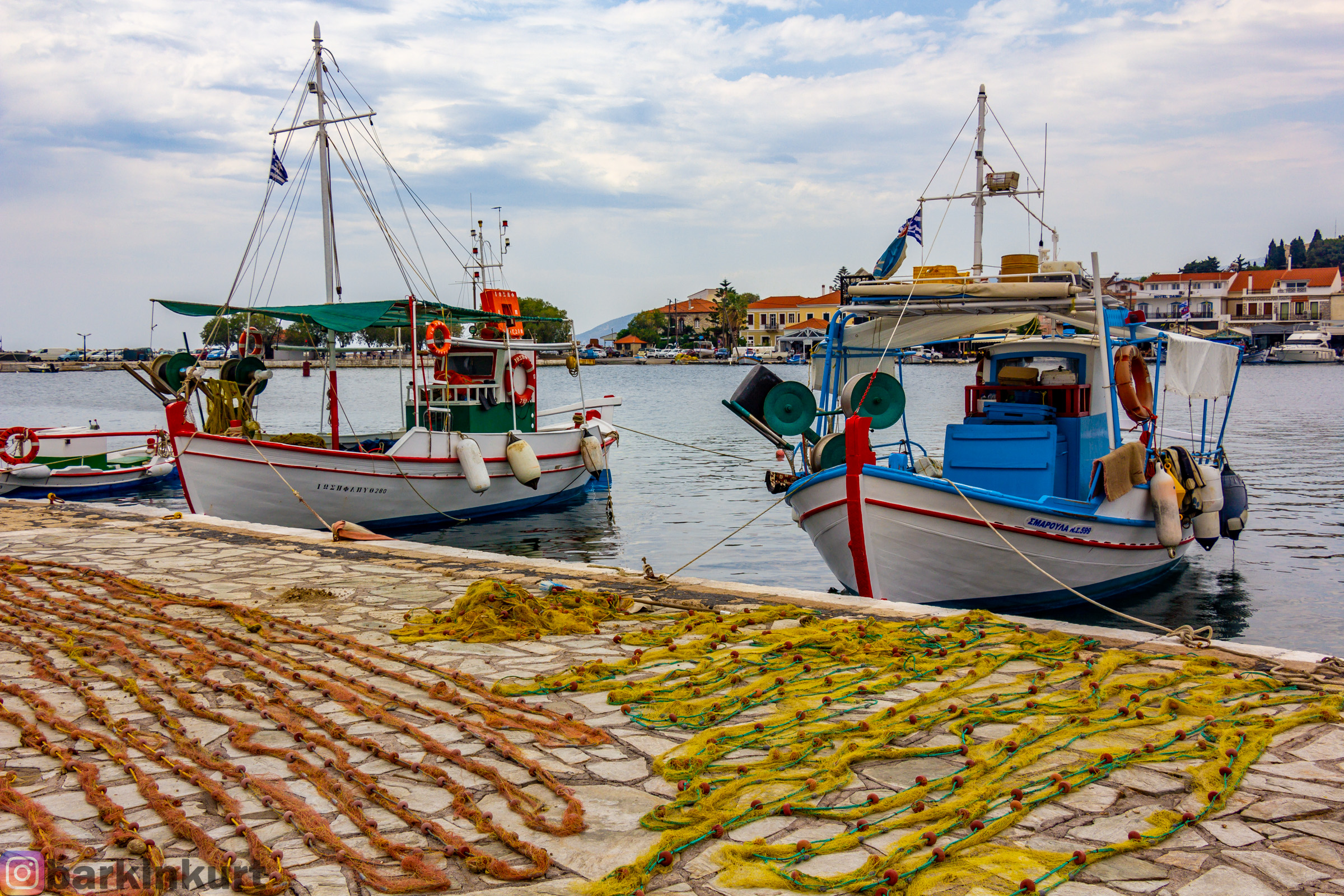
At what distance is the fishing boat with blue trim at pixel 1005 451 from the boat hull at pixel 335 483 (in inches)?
284

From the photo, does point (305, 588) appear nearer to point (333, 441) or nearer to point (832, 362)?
point (832, 362)

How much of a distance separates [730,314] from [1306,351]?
205 feet

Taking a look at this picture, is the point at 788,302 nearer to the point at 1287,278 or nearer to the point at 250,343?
the point at 1287,278

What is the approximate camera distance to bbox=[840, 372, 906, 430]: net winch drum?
9.32 metres

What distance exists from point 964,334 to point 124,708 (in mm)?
8355

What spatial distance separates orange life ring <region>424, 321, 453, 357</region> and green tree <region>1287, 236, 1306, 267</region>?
16383cm

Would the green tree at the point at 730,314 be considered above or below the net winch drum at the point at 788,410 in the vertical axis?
above


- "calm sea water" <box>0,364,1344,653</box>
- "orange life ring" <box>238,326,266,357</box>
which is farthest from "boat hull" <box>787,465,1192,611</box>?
"orange life ring" <box>238,326,266,357</box>

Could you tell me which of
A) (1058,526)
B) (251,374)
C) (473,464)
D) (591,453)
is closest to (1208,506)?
(1058,526)

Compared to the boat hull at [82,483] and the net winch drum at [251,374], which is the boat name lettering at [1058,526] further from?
the boat hull at [82,483]

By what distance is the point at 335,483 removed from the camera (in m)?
14.6

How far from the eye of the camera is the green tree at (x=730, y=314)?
400 ft

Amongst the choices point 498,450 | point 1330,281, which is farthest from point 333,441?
point 1330,281

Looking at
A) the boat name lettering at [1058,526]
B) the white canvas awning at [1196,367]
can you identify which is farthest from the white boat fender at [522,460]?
the white canvas awning at [1196,367]
